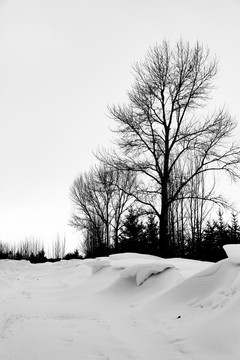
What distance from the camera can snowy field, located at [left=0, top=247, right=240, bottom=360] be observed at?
268 centimetres

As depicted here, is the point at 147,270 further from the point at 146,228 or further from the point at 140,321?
the point at 146,228

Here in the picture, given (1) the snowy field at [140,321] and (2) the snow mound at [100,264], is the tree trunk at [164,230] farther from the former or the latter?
(1) the snowy field at [140,321]

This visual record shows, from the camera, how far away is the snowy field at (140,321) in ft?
8.80

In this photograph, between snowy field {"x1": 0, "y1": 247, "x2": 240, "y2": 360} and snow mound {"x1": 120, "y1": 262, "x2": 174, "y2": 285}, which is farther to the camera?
snow mound {"x1": 120, "y1": 262, "x2": 174, "y2": 285}

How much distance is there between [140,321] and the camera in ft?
12.5

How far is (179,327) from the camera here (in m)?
3.35

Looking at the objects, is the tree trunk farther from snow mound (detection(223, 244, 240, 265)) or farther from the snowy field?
snow mound (detection(223, 244, 240, 265))

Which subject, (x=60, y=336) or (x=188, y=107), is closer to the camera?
(x=60, y=336)

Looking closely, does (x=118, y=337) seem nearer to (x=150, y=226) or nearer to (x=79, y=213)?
(x=150, y=226)

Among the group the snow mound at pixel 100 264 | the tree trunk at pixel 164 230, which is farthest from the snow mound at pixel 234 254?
the tree trunk at pixel 164 230

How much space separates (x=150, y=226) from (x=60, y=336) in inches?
722

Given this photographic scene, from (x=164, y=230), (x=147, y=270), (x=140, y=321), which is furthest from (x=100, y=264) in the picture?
(x=164, y=230)

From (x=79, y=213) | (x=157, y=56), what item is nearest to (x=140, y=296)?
(x=157, y=56)

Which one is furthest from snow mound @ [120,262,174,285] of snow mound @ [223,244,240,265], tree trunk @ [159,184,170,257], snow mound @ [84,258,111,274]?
tree trunk @ [159,184,170,257]
